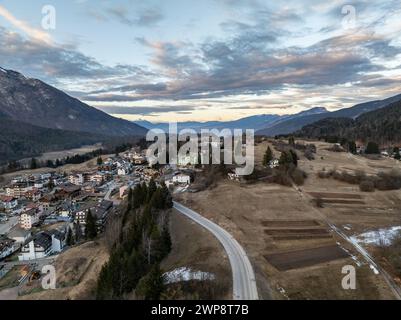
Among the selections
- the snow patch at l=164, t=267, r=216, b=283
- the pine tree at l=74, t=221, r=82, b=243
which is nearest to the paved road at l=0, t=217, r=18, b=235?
the pine tree at l=74, t=221, r=82, b=243

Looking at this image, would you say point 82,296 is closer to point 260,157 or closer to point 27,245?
point 27,245

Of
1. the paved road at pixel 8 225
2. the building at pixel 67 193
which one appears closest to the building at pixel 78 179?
the building at pixel 67 193

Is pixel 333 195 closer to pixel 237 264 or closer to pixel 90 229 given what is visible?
pixel 237 264

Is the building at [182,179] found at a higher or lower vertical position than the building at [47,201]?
higher

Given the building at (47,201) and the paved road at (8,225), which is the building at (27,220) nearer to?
the paved road at (8,225)

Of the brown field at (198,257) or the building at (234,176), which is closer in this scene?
the brown field at (198,257)

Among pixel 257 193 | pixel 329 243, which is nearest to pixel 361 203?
pixel 257 193

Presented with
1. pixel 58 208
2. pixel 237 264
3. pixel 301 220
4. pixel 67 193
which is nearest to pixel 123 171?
pixel 67 193
